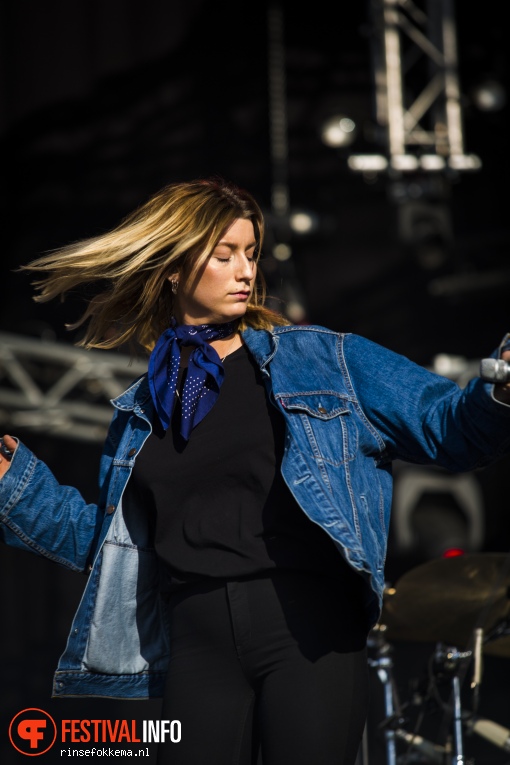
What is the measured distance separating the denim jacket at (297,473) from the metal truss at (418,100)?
3743 mm

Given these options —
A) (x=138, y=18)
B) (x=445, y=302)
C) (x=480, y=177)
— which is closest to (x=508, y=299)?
(x=445, y=302)

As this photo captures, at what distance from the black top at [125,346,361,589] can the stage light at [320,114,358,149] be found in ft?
13.2

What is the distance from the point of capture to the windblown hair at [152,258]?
2.06 m

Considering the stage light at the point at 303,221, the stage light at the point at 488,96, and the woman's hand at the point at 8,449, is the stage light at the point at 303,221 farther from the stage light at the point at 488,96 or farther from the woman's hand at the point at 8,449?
the woman's hand at the point at 8,449

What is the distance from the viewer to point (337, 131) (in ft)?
18.9

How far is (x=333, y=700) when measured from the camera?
1.75 m

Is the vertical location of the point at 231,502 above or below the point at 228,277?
below

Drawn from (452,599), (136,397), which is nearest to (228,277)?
(136,397)

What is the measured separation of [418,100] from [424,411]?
426 centimetres

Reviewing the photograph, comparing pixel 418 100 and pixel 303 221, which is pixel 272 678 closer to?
pixel 303 221

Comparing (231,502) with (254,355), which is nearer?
(231,502)

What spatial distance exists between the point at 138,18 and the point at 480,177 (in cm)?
231

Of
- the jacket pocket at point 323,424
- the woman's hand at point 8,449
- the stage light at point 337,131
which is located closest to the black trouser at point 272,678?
the jacket pocket at point 323,424

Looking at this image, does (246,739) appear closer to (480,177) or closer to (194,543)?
(194,543)
